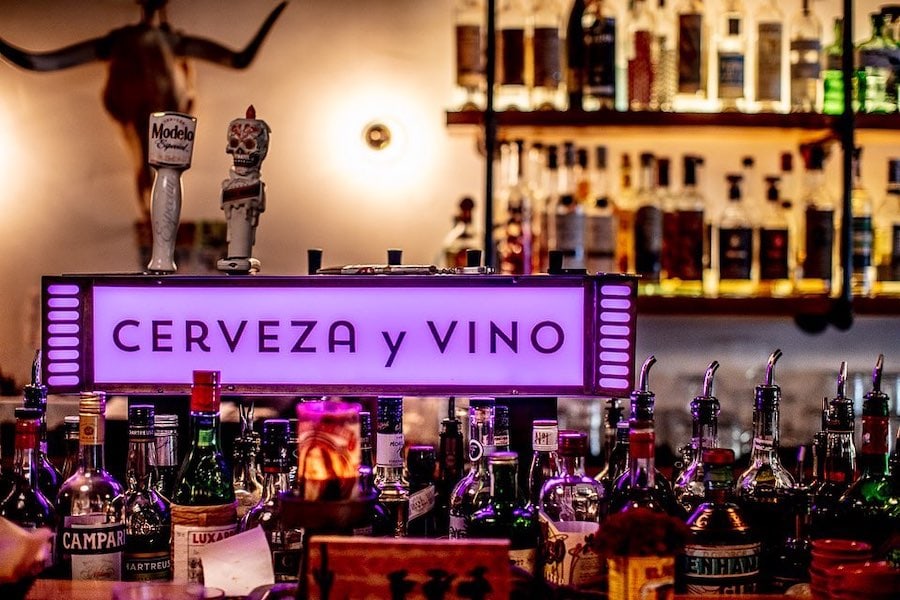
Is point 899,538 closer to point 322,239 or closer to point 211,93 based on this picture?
point 322,239

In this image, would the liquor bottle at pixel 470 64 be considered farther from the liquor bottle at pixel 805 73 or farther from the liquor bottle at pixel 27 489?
the liquor bottle at pixel 27 489

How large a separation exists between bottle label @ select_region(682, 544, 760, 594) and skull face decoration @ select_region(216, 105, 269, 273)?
62cm

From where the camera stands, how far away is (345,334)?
1215mm

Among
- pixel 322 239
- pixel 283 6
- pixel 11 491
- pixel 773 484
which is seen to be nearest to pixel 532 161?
pixel 322 239

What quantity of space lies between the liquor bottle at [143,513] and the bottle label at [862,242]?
2079 mm

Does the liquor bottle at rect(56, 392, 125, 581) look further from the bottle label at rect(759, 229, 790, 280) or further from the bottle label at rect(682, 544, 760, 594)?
the bottle label at rect(759, 229, 790, 280)

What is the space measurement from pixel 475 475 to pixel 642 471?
0.23m

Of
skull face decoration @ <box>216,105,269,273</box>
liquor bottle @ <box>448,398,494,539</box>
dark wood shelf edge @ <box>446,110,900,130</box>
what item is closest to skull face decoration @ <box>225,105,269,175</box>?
skull face decoration @ <box>216,105,269,273</box>

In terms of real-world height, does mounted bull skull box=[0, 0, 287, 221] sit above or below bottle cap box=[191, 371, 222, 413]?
above

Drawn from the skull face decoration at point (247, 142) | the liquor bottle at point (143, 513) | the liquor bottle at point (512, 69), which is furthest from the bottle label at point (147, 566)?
the liquor bottle at point (512, 69)

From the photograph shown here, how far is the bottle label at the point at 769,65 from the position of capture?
2770 mm

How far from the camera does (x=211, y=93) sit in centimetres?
333

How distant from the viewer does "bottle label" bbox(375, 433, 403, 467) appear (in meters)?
1.28

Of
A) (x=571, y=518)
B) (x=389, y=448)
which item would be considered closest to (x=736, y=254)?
(x=571, y=518)
